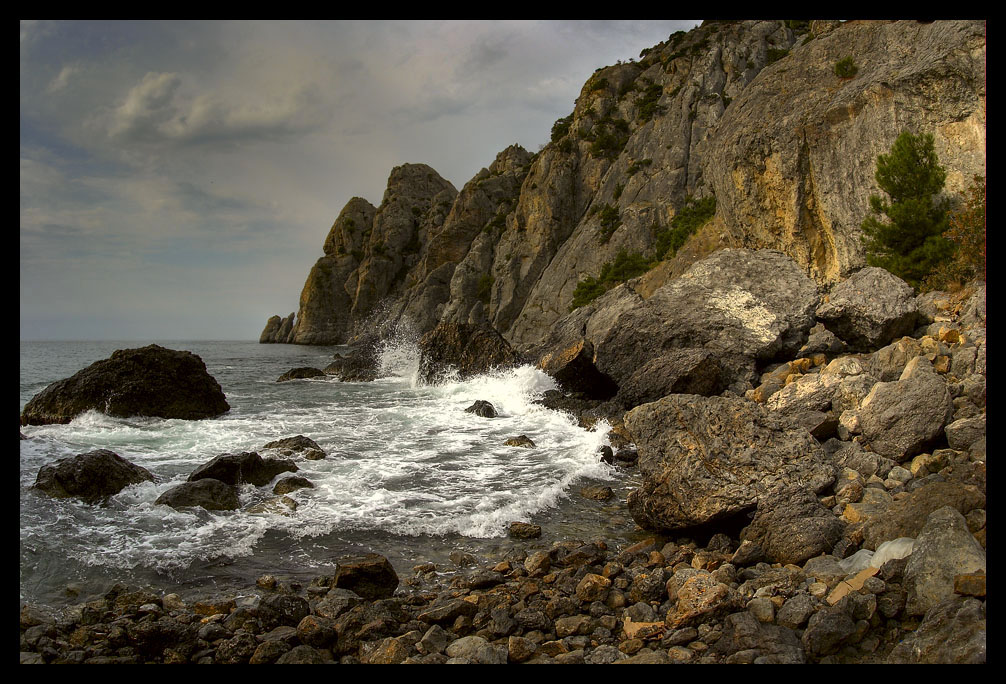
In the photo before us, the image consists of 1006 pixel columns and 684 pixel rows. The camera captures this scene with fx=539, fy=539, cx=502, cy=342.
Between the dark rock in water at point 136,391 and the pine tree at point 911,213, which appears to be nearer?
the pine tree at point 911,213

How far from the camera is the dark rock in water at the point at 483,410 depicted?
64.0 ft

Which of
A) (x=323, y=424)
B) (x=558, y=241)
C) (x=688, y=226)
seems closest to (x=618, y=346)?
(x=323, y=424)

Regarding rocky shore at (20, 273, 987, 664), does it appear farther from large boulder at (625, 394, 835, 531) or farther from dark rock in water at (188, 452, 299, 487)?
dark rock in water at (188, 452, 299, 487)

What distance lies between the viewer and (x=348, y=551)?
7930 millimetres

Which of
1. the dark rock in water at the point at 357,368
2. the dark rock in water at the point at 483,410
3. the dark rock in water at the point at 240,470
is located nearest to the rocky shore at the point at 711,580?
the dark rock in water at the point at 240,470

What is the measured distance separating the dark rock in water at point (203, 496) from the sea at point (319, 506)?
0.71ft

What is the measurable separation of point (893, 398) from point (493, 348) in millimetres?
21295

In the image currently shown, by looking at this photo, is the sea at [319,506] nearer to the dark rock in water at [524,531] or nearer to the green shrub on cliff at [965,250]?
the dark rock in water at [524,531]

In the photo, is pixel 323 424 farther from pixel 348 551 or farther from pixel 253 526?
pixel 348 551

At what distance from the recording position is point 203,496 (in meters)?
9.62

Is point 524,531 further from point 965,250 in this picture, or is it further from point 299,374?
point 299,374

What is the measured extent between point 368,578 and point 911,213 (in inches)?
726

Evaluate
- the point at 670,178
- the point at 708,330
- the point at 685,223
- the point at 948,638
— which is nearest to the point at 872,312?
the point at 708,330

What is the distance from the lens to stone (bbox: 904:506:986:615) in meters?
4.50
